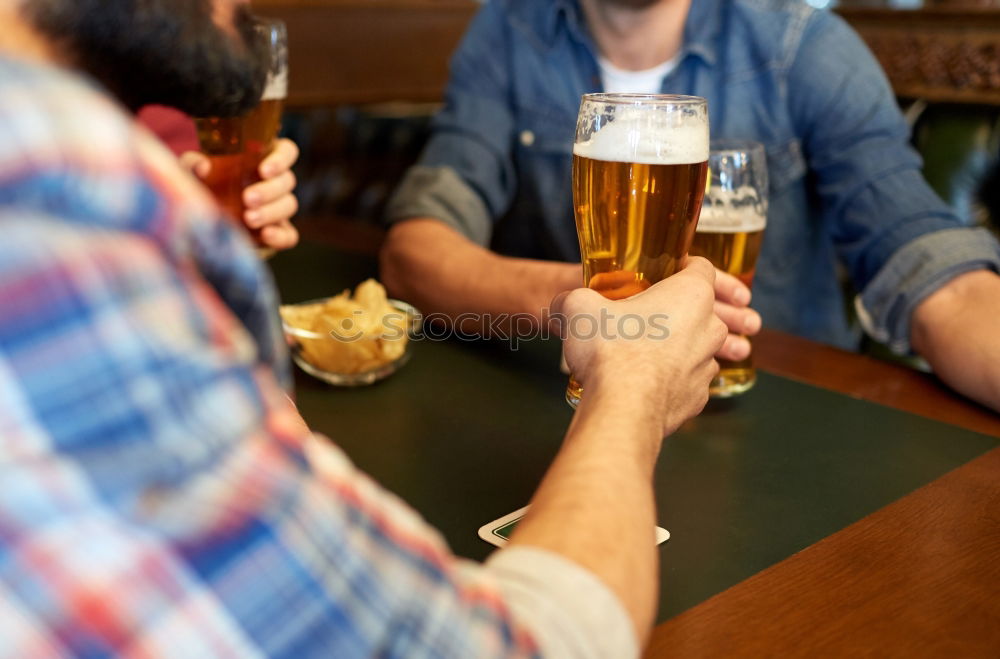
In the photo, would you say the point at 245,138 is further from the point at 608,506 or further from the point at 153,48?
the point at 608,506

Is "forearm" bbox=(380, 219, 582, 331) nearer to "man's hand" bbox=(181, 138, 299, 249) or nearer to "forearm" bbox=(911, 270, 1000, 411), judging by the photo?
"man's hand" bbox=(181, 138, 299, 249)

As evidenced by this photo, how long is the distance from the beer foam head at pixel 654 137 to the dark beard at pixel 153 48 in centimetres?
41

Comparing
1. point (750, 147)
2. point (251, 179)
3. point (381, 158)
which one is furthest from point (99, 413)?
point (381, 158)

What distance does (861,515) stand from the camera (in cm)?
91

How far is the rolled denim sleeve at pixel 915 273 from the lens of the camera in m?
1.38

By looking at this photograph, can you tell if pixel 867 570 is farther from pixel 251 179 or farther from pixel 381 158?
pixel 381 158

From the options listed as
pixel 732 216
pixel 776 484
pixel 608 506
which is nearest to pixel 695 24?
pixel 732 216

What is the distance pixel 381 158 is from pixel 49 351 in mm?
2870

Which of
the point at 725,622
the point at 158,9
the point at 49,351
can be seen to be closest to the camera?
the point at 49,351

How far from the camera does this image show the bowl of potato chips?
3.90ft

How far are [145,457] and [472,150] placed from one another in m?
1.51

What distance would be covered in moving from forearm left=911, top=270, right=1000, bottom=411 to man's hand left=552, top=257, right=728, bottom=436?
19.8 inches

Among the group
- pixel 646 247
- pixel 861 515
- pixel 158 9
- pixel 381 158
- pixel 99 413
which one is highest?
pixel 158 9

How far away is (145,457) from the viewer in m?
0.45
